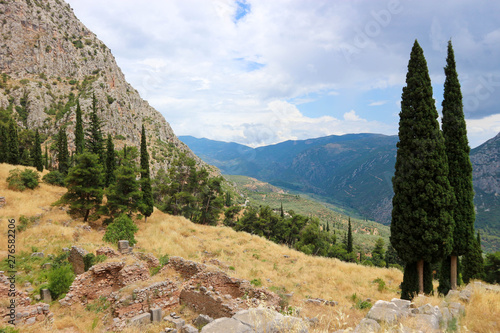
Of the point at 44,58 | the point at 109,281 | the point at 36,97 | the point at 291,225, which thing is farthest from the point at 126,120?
the point at 109,281

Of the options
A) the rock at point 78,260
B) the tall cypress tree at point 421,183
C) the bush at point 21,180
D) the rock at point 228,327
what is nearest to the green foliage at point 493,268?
the tall cypress tree at point 421,183

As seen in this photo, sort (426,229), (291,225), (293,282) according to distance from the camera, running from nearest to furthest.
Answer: (426,229)
(293,282)
(291,225)

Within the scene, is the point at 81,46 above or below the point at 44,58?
above

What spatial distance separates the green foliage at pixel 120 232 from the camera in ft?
64.5

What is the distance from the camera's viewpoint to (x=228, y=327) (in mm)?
5875

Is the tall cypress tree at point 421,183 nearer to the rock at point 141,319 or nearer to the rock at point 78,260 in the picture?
the rock at point 141,319

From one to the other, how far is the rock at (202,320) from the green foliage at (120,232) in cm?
1219

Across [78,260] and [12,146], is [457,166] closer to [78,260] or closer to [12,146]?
[78,260]

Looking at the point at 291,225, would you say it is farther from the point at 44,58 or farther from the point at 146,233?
the point at 44,58

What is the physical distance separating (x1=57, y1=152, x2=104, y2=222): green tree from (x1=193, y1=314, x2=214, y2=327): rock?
20.9 m

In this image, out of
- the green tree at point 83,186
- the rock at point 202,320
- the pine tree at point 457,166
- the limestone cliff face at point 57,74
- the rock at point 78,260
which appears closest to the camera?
the rock at point 202,320

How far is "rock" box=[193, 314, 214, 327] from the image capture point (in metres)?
10.6

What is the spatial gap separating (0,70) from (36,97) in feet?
52.2

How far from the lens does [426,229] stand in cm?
1313
